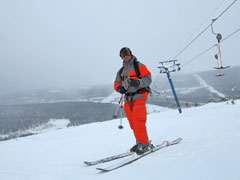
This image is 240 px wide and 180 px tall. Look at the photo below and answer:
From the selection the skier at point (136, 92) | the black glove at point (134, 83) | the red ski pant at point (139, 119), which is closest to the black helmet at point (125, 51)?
the skier at point (136, 92)

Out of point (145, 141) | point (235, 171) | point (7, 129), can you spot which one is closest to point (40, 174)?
point (145, 141)

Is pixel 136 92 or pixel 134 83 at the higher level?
pixel 134 83

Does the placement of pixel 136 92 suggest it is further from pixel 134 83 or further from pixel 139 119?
pixel 139 119

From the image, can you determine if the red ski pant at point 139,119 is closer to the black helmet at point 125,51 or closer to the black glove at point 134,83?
the black glove at point 134,83

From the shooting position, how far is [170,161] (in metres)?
3.13

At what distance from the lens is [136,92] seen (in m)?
4.49

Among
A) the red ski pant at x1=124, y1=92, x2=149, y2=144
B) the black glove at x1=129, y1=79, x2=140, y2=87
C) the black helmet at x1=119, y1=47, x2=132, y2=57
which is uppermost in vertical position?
the black helmet at x1=119, y1=47, x2=132, y2=57

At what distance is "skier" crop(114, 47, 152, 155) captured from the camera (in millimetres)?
4285

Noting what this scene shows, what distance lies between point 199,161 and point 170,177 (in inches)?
27.2

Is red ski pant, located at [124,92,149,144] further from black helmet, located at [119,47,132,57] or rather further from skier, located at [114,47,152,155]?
black helmet, located at [119,47,132,57]

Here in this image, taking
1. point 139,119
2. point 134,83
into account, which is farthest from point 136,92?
point 139,119

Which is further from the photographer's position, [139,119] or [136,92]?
[136,92]

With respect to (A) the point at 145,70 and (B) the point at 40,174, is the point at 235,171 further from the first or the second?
(B) the point at 40,174

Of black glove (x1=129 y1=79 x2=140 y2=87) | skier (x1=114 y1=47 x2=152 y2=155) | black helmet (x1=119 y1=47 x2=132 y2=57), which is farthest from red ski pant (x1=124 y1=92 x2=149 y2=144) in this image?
black helmet (x1=119 y1=47 x2=132 y2=57)
